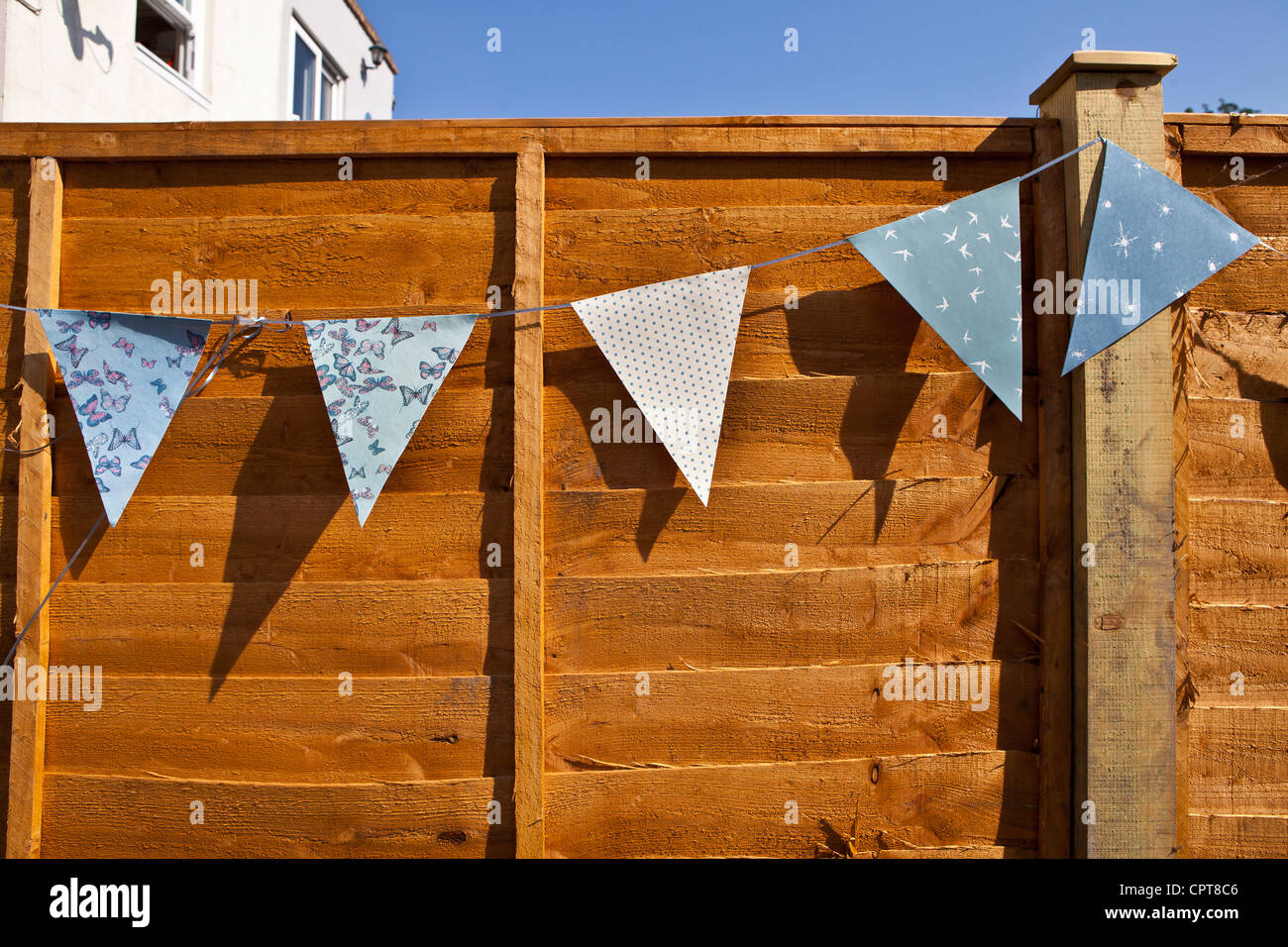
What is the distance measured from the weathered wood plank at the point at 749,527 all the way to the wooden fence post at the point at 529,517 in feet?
0.26

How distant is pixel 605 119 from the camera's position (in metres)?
1.87

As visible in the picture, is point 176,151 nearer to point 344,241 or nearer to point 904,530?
point 344,241

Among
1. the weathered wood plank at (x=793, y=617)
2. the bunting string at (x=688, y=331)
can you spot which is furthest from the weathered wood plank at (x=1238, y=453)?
the weathered wood plank at (x=793, y=617)

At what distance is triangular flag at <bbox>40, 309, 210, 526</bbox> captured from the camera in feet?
5.75

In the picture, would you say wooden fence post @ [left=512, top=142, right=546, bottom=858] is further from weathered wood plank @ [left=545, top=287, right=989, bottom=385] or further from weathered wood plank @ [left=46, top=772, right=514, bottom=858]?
weathered wood plank @ [left=545, top=287, right=989, bottom=385]

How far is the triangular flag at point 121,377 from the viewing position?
1754mm

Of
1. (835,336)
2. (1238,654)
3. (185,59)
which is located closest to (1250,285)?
(1238,654)

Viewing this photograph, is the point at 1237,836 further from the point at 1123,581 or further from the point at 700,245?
the point at 700,245

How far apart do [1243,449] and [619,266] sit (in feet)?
6.24

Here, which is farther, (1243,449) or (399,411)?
(1243,449)

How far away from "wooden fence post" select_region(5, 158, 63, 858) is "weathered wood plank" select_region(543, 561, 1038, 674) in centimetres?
142

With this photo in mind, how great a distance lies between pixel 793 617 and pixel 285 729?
4.80 feet

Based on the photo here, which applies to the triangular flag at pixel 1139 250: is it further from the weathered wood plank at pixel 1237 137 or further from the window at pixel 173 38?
the window at pixel 173 38
